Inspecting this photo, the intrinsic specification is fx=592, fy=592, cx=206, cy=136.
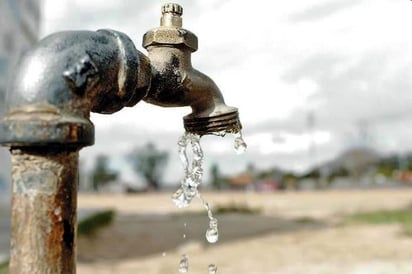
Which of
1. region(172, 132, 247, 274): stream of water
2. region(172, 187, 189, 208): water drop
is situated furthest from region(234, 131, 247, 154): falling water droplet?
region(172, 187, 189, 208): water drop

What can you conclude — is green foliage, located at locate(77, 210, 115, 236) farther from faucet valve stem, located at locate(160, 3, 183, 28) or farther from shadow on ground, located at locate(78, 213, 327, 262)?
faucet valve stem, located at locate(160, 3, 183, 28)

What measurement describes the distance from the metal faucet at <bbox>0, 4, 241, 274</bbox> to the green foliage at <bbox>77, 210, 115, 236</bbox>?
7.28 metres

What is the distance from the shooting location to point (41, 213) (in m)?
0.92

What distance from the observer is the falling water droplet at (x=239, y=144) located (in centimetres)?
137

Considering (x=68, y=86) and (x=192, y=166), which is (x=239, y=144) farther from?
(x=68, y=86)

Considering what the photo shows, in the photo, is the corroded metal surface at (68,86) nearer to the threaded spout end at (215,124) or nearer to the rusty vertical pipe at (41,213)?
the rusty vertical pipe at (41,213)

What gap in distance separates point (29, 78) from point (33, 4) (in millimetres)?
Answer: 18636

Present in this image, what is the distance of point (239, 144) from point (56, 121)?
1.84 ft

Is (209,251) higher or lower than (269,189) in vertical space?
lower

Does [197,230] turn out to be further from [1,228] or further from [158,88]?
[158,88]

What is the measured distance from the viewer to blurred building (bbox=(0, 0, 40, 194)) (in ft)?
46.7

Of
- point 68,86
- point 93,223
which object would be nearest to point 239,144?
point 68,86

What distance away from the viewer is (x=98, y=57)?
1.02 meters

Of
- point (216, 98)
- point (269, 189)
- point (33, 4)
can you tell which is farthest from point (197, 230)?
point (269, 189)
